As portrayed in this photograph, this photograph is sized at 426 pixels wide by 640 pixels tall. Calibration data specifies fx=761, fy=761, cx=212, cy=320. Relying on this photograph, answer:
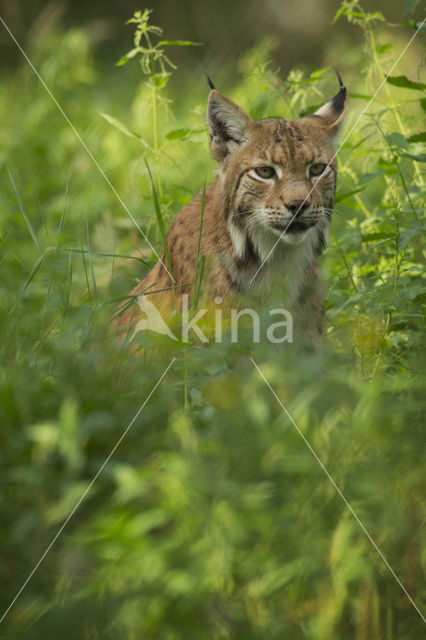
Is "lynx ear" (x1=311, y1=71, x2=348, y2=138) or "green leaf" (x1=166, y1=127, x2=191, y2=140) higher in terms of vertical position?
"lynx ear" (x1=311, y1=71, x2=348, y2=138)

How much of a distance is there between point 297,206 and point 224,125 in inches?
20.3

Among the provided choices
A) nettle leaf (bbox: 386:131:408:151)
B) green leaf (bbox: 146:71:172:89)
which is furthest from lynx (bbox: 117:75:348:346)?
green leaf (bbox: 146:71:172:89)

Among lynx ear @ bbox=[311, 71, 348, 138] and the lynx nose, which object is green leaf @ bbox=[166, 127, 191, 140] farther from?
the lynx nose

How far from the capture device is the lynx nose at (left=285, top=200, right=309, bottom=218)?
120 inches

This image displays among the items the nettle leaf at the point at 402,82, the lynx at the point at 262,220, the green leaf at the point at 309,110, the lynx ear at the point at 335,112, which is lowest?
the lynx at the point at 262,220

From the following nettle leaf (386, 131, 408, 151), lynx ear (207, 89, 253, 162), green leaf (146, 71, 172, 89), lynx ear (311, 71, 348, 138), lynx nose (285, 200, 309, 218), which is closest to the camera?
nettle leaf (386, 131, 408, 151)

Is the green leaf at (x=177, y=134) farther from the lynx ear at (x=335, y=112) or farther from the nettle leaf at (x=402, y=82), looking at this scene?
the nettle leaf at (x=402, y=82)

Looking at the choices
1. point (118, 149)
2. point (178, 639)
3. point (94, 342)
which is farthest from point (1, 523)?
point (118, 149)

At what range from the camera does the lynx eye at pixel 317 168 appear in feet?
10.5

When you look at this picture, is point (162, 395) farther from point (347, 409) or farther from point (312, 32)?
point (312, 32)

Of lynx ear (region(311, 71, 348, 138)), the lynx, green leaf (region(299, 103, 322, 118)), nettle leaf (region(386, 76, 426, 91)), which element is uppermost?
nettle leaf (region(386, 76, 426, 91))

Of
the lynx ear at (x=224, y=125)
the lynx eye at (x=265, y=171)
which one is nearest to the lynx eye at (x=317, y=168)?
the lynx eye at (x=265, y=171)

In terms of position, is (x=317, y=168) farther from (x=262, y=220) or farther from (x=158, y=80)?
(x=158, y=80)

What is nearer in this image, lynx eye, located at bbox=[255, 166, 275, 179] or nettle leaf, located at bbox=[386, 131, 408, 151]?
nettle leaf, located at bbox=[386, 131, 408, 151]
